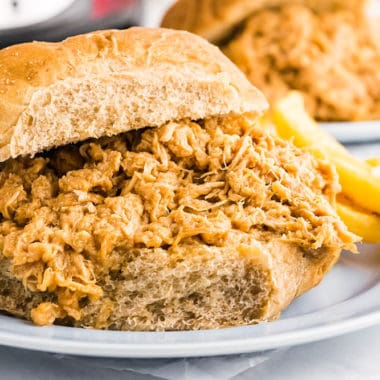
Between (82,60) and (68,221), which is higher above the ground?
(82,60)

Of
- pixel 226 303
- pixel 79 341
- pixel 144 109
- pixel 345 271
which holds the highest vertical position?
pixel 144 109

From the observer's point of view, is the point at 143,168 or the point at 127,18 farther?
the point at 127,18

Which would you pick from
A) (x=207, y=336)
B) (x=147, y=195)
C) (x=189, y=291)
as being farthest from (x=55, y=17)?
(x=207, y=336)

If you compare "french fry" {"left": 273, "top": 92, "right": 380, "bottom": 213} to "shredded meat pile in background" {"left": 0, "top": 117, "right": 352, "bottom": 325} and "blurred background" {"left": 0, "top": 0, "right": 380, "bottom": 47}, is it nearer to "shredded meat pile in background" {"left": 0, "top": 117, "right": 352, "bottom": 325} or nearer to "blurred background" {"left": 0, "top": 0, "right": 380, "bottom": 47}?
"shredded meat pile in background" {"left": 0, "top": 117, "right": 352, "bottom": 325}

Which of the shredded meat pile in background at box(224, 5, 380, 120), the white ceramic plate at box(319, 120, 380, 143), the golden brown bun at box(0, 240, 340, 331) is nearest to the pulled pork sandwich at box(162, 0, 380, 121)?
the shredded meat pile in background at box(224, 5, 380, 120)

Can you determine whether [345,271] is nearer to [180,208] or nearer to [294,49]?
[180,208]

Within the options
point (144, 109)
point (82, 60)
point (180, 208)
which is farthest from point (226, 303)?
point (82, 60)

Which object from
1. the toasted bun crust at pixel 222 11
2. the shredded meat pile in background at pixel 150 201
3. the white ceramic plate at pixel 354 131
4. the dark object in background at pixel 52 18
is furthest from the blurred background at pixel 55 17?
the shredded meat pile in background at pixel 150 201
